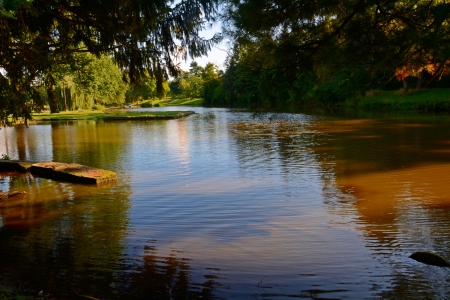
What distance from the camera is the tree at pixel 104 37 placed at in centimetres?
671

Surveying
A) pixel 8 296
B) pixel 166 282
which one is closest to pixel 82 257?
pixel 166 282

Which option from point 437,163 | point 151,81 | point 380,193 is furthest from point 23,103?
point 437,163

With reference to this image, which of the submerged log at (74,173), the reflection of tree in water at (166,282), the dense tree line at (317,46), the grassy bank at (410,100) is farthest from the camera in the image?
the grassy bank at (410,100)

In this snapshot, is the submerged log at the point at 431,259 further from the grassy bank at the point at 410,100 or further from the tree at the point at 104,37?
the grassy bank at the point at 410,100

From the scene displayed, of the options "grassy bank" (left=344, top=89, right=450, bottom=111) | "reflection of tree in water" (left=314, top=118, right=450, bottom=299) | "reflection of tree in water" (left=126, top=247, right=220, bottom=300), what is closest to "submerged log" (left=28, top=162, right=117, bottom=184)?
"reflection of tree in water" (left=314, top=118, right=450, bottom=299)

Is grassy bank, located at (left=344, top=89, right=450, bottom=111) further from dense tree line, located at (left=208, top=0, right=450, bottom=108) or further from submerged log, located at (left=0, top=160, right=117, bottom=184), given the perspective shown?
dense tree line, located at (left=208, top=0, right=450, bottom=108)

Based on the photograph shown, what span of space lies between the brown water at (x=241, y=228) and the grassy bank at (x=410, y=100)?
1992 cm

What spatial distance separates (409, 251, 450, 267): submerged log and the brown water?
4.1 inches

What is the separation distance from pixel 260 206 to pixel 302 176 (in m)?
3.15

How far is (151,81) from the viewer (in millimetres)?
8070

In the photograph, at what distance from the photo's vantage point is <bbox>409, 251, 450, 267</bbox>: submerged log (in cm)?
536

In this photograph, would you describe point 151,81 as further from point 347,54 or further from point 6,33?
point 347,54

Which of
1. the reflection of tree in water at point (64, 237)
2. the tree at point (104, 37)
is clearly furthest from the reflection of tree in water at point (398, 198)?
the tree at point (104, 37)

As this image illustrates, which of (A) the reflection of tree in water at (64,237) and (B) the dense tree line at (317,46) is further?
(B) the dense tree line at (317,46)
